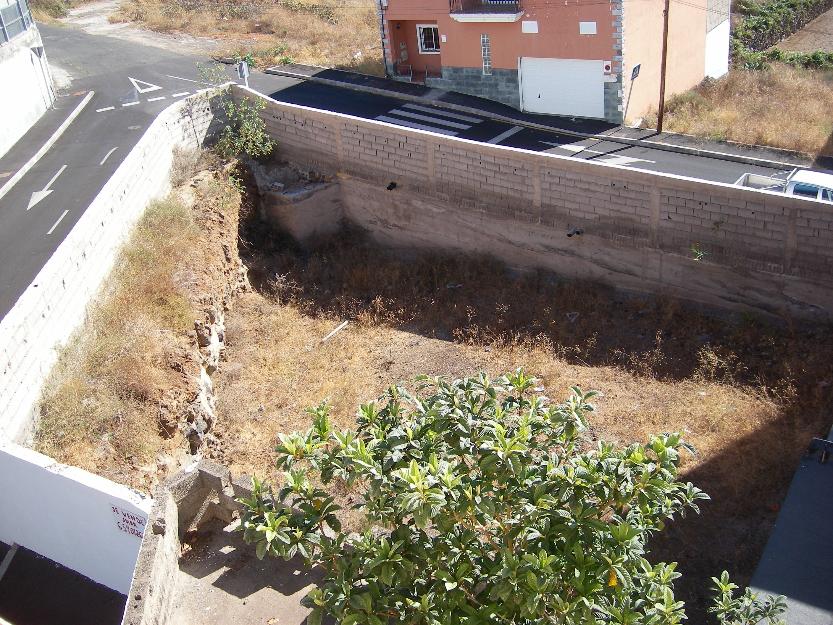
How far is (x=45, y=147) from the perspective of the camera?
888 inches

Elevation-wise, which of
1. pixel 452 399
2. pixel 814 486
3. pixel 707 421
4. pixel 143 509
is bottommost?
pixel 707 421

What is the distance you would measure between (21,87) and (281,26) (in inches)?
523

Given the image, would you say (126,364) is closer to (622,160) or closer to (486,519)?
(486,519)

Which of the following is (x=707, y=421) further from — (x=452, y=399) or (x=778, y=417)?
(x=452, y=399)

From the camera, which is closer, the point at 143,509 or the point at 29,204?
the point at 143,509

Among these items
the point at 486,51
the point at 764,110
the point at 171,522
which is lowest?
the point at 171,522

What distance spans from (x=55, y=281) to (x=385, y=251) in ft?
31.1

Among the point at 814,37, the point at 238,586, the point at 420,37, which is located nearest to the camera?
the point at 238,586

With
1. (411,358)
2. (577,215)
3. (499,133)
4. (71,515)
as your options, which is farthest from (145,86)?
(71,515)

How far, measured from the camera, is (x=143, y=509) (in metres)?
10.4

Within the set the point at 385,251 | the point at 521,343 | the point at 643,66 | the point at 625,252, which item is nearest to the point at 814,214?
the point at 625,252

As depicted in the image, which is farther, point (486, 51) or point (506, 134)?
point (486, 51)

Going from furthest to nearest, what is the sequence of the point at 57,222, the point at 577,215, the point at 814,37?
the point at 814,37, the point at 577,215, the point at 57,222

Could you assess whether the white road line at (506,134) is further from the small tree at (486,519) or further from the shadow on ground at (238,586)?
the small tree at (486,519)
